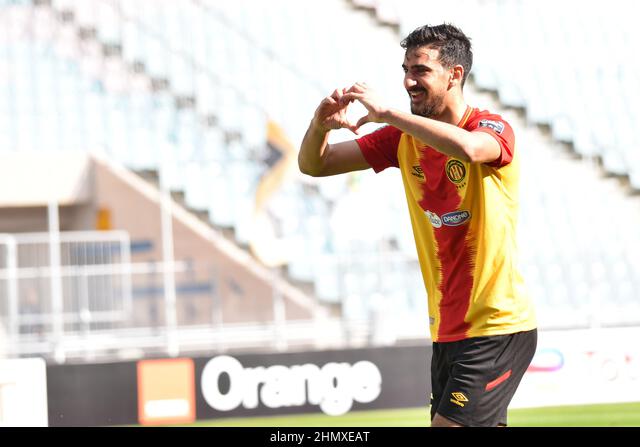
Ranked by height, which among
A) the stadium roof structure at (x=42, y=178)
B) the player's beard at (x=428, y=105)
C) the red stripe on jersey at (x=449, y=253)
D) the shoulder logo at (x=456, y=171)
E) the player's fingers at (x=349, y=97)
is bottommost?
the red stripe on jersey at (x=449, y=253)

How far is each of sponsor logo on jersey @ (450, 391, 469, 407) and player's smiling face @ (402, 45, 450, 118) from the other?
104 cm

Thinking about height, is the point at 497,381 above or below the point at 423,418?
above

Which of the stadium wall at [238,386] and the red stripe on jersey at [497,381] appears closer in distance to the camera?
the red stripe on jersey at [497,381]

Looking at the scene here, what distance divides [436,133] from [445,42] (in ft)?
1.71

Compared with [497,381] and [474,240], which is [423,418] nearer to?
[497,381]

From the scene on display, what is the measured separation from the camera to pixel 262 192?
50.3 ft

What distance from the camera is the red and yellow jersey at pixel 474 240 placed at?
14.5 feet

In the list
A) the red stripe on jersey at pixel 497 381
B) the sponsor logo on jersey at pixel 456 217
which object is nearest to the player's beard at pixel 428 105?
the sponsor logo on jersey at pixel 456 217

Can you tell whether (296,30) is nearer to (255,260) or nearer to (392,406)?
(255,260)

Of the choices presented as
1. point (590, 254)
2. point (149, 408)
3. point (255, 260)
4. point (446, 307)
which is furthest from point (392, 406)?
point (446, 307)

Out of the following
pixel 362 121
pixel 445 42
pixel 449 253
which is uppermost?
pixel 445 42

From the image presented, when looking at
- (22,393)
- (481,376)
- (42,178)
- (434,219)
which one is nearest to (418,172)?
(434,219)

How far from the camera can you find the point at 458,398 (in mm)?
4387

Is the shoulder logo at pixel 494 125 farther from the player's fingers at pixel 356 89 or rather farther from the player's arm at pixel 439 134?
the player's fingers at pixel 356 89
